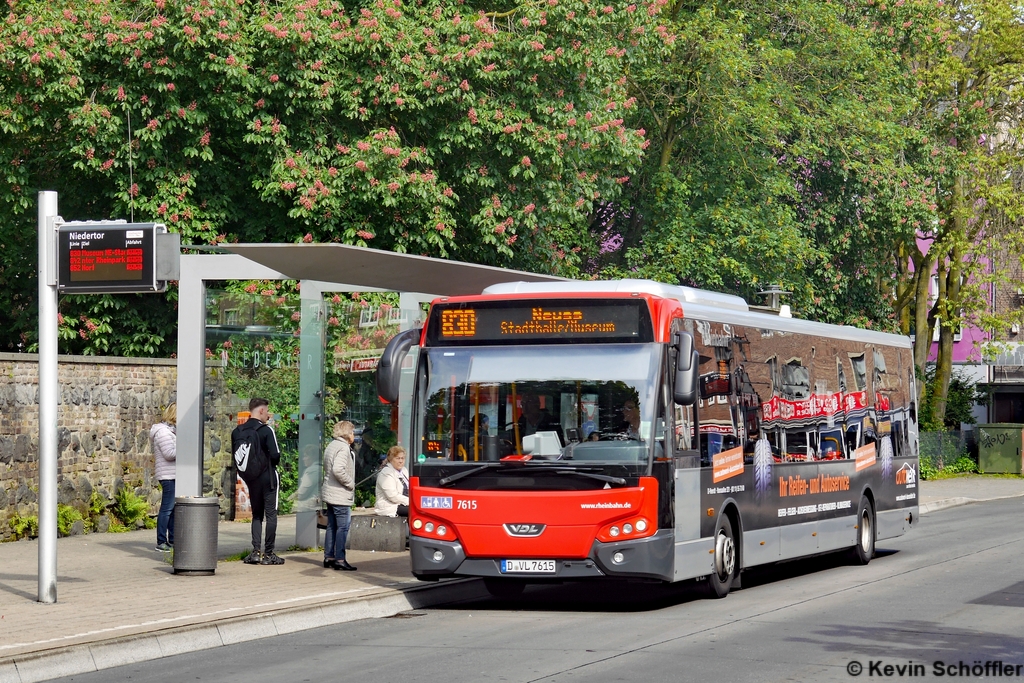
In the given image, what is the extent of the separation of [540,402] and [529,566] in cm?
143

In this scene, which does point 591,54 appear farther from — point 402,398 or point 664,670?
point 664,670

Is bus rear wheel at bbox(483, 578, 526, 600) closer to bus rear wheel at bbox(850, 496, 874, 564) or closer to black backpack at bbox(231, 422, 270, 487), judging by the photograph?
black backpack at bbox(231, 422, 270, 487)

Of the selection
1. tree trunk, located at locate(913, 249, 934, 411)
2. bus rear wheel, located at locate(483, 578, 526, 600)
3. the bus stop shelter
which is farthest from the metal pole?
tree trunk, located at locate(913, 249, 934, 411)

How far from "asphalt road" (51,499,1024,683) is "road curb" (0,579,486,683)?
0.16 metres

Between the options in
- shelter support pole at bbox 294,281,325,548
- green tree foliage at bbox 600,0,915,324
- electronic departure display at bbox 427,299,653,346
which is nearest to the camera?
electronic departure display at bbox 427,299,653,346

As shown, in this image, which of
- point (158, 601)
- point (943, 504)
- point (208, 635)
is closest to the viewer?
point (208, 635)

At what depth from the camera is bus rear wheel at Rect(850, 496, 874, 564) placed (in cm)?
1803

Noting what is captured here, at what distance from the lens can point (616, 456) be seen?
1262 centimetres

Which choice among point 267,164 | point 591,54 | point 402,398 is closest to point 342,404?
point 402,398

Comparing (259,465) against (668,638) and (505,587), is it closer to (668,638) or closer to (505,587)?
(505,587)

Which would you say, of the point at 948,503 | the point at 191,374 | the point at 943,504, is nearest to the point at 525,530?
the point at 191,374

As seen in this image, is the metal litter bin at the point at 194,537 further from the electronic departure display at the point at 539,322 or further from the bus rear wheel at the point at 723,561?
the bus rear wheel at the point at 723,561

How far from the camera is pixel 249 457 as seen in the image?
51.1 feet

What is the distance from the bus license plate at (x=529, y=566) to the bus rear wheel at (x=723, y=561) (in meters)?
1.90
